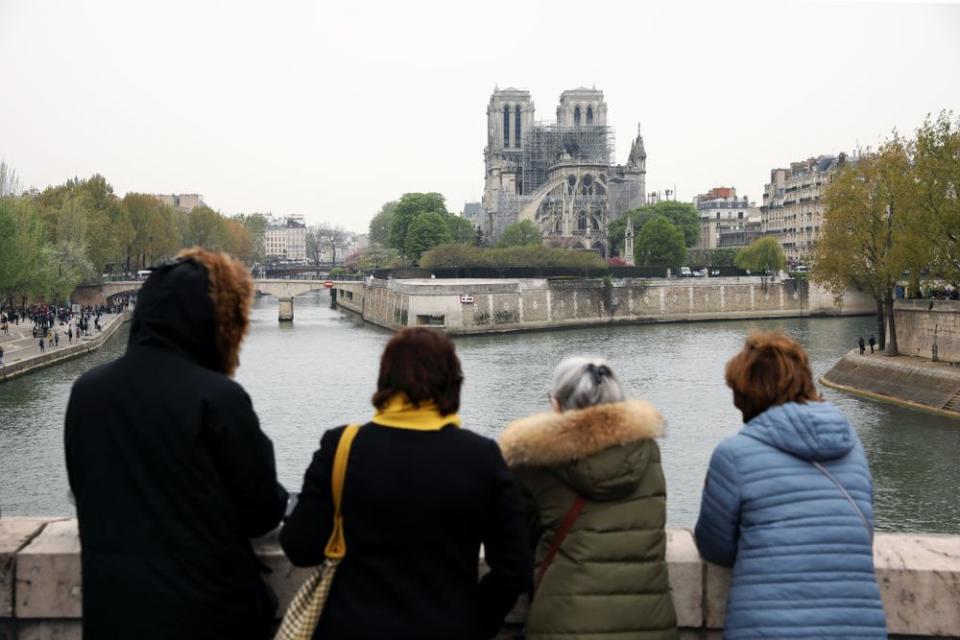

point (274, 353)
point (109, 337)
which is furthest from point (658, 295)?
point (109, 337)

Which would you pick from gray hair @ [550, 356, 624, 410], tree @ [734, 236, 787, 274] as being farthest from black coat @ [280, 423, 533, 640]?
tree @ [734, 236, 787, 274]

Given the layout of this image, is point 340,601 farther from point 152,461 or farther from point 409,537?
point 152,461

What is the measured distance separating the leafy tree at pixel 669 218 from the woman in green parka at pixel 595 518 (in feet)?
265

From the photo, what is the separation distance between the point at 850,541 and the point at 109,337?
144 ft

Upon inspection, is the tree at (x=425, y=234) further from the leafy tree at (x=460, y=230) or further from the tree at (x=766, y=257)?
the tree at (x=766, y=257)

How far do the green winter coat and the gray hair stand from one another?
6 centimetres

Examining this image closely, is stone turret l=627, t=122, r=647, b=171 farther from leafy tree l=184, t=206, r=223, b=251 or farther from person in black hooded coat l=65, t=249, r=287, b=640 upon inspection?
person in black hooded coat l=65, t=249, r=287, b=640

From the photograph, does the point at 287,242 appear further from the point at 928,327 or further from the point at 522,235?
the point at 928,327

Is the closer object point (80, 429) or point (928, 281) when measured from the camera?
point (80, 429)

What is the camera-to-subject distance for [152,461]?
2525 mm

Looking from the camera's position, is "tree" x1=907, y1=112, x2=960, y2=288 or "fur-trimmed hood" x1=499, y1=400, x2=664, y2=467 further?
"tree" x1=907, y1=112, x2=960, y2=288

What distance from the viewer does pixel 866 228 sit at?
28.5 metres

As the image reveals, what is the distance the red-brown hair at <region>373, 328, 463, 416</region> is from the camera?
8.45ft

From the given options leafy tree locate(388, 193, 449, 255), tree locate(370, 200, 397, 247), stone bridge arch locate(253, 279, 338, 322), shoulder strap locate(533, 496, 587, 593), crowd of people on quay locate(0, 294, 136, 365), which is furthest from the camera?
tree locate(370, 200, 397, 247)
